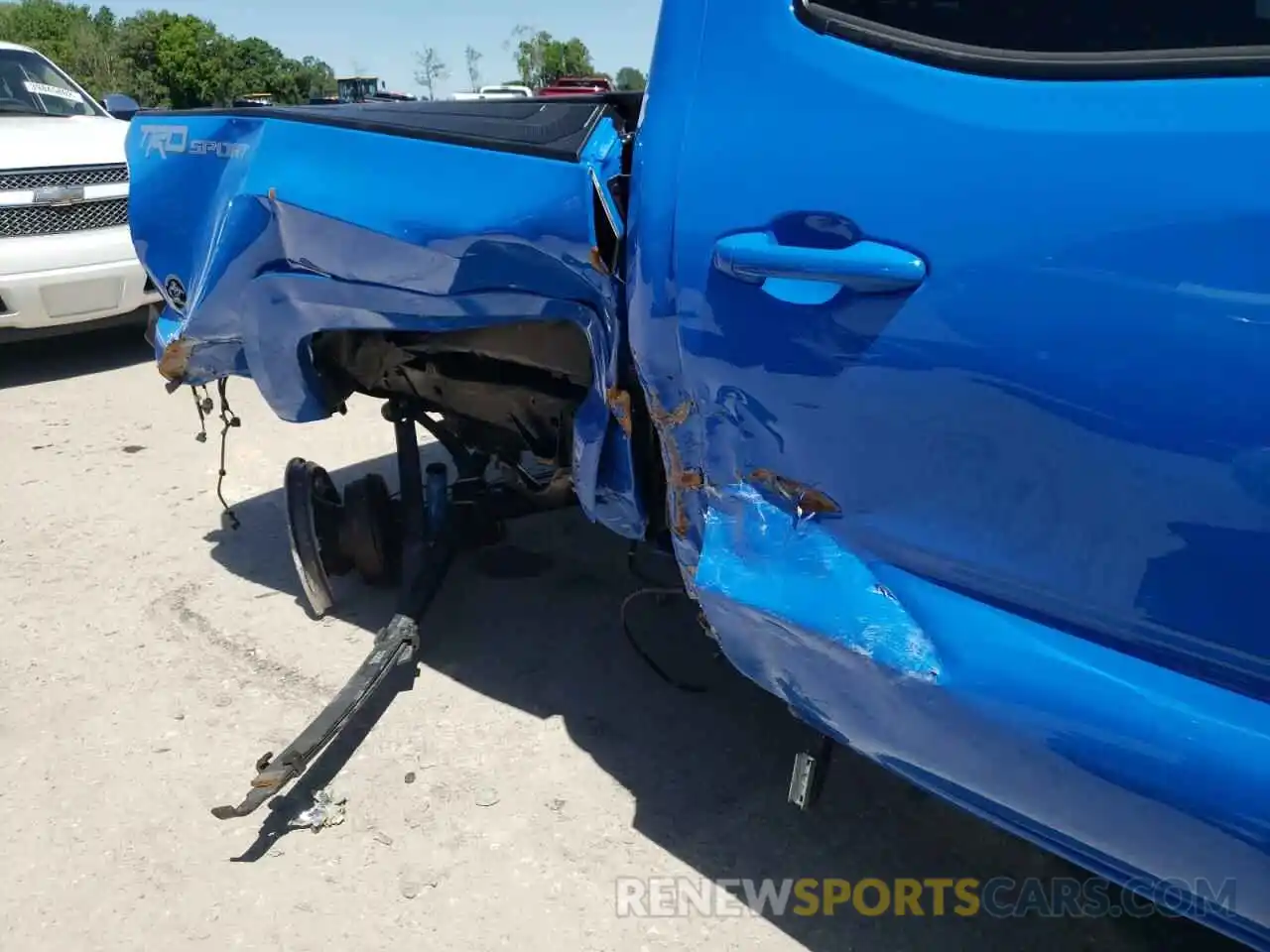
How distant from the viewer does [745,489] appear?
5.63ft

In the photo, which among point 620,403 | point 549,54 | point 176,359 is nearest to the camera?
point 620,403

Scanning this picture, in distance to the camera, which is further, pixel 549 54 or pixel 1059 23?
pixel 549 54

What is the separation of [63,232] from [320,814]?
464 cm

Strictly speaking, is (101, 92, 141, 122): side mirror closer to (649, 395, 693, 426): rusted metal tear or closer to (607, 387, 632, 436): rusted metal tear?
(607, 387, 632, 436): rusted metal tear

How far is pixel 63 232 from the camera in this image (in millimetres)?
5734

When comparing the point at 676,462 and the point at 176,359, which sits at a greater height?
the point at 676,462

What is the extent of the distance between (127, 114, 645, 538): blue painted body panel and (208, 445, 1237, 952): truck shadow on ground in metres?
0.65

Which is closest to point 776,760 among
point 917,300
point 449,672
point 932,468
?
point 449,672

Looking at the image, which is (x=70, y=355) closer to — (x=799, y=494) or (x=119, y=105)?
(x=119, y=105)

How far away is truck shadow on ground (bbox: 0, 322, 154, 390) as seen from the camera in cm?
592

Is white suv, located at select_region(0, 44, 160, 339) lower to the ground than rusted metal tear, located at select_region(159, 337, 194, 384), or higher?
lower

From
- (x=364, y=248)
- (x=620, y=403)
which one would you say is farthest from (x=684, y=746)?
(x=364, y=248)

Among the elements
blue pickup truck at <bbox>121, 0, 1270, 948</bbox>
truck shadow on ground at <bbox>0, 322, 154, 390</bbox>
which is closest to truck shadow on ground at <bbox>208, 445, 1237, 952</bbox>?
blue pickup truck at <bbox>121, 0, 1270, 948</bbox>

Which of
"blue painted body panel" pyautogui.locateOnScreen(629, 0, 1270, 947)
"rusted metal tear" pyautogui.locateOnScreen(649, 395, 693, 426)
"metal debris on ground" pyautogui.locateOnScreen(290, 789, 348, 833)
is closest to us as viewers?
"blue painted body panel" pyautogui.locateOnScreen(629, 0, 1270, 947)
